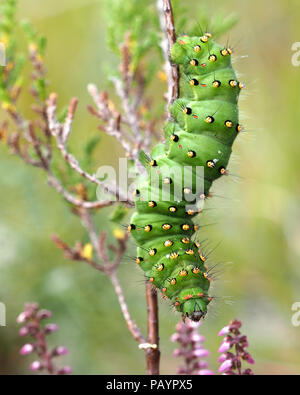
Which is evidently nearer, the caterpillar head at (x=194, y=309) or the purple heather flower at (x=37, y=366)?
the caterpillar head at (x=194, y=309)

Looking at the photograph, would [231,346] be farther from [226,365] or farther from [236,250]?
[236,250]

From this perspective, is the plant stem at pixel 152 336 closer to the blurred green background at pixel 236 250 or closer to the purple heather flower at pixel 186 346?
the purple heather flower at pixel 186 346

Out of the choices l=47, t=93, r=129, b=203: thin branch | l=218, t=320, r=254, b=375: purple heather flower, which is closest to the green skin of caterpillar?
l=218, t=320, r=254, b=375: purple heather flower

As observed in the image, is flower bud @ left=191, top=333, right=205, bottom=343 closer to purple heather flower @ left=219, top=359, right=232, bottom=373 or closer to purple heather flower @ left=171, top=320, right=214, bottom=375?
purple heather flower @ left=171, top=320, right=214, bottom=375

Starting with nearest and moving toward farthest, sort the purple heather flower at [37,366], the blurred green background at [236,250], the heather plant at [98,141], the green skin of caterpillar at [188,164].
Result: the green skin of caterpillar at [188,164] → the heather plant at [98,141] → the purple heather flower at [37,366] → the blurred green background at [236,250]

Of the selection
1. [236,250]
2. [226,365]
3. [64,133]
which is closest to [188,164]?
[64,133]

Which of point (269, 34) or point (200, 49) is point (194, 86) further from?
point (269, 34)

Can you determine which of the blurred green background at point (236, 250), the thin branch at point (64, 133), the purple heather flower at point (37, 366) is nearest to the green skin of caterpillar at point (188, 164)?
the thin branch at point (64, 133)
